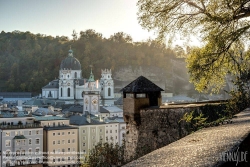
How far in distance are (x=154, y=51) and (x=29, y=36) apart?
43435mm

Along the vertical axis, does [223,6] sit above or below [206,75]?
above

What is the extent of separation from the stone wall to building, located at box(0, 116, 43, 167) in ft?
98.2

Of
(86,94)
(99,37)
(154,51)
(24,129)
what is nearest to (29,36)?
(99,37)

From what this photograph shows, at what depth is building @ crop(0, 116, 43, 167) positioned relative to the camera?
39.9 m

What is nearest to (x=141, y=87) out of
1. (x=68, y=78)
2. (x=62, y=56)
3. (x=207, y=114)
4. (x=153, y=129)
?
(x=153, y=129)

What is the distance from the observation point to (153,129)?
34.2 ft

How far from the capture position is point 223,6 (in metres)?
9.57

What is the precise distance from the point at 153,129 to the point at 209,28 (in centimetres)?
281

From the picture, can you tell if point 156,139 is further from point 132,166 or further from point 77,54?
point 77,54

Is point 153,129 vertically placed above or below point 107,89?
below

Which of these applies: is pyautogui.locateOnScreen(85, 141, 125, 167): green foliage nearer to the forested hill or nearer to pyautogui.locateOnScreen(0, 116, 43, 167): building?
pyautogui.locateOnScreen(0, 116, 43, 167): building

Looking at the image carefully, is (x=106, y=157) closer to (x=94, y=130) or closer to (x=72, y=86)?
(x=94, y=130)

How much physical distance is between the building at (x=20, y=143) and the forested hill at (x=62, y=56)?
2204 inches

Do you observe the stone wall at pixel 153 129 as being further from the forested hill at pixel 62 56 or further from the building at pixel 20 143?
the forested hill at pixel 62 56
